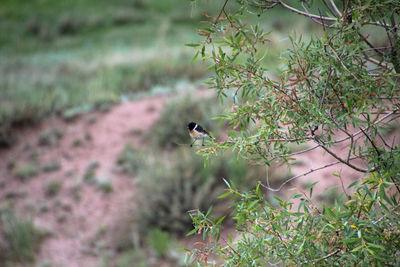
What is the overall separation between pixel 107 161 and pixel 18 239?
98.8 inches

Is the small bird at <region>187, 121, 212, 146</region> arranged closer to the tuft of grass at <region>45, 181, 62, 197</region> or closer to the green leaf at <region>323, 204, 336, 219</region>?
the green leaf at <region>323, 204, 336, 219</region>

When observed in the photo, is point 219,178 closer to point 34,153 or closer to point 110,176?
point 110,176

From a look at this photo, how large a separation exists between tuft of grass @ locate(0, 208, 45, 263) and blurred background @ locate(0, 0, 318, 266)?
0.05 feet

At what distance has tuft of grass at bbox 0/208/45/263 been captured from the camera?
19.7 ft

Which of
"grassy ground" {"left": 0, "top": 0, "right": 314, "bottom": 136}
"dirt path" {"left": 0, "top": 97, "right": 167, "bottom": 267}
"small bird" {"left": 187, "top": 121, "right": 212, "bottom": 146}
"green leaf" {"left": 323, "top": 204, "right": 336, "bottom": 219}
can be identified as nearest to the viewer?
"green leaf" {"left": 323, "top": 204, "right": 336, "bottom": 219}

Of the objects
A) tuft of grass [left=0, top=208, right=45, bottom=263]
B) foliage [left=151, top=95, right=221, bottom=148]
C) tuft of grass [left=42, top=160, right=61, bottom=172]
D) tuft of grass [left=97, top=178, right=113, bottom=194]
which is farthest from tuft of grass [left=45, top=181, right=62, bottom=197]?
foliage [left=151, top=95, right=221, bottom=148]

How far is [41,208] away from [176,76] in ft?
19.7

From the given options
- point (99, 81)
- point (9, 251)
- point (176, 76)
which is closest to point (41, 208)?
point (9, 251)

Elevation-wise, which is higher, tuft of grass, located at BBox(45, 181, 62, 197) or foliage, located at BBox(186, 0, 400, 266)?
foliage, located at BBox(186, 0, 400, 266)

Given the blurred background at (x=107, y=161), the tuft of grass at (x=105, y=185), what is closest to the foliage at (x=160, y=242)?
the blurred background at (x=107, y=161)

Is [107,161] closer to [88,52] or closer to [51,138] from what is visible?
[51,138]

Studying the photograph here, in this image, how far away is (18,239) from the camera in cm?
606

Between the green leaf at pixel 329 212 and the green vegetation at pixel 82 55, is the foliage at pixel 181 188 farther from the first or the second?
the green leaf at pixel 329 212

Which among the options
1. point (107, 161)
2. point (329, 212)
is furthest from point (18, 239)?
point (329, 212)
